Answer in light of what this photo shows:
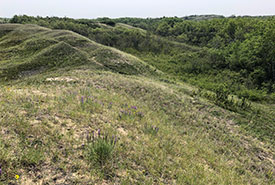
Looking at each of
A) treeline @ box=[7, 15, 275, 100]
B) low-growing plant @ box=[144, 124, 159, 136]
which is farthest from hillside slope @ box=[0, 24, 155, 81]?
treeline @ box=[7, 15, 275, 100]

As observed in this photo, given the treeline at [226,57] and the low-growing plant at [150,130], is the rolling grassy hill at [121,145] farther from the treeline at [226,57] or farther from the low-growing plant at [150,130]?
the treeline at [226,57]

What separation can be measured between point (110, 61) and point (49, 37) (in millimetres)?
15454

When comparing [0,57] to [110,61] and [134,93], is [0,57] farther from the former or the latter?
[134,93]

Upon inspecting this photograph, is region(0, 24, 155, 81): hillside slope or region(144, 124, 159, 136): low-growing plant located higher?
region(0, 24, 155, 81): hillside slope

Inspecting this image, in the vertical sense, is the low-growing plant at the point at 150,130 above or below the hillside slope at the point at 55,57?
below

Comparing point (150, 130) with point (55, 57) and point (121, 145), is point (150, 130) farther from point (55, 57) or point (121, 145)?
point (55, 57)

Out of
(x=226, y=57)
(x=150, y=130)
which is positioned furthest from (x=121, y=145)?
(x=226, y=57)

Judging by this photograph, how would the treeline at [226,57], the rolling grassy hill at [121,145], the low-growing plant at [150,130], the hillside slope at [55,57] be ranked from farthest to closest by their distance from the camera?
the treeline at [226,57], the hillside slope at [55,57], the low-growing plant at [150,130], the rolling grassy hill at [121,145]

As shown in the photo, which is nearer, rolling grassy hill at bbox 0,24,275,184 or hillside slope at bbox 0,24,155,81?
rolling grassy hill at bbox 0,24,275,184

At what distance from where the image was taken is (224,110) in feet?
38.2

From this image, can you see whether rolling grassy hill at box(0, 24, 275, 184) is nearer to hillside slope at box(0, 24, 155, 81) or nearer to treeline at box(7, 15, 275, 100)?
hillside slope at box(0, 24, 155, 81)

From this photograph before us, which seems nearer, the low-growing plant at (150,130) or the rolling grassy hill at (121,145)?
the rolling grassy hill at (121,145)

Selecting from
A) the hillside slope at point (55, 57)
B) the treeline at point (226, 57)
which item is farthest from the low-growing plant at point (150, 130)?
the treeline at point (226, 57)

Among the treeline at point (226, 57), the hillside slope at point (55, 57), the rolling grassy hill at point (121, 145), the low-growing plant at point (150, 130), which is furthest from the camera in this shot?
the treeline at point (226, 57)
